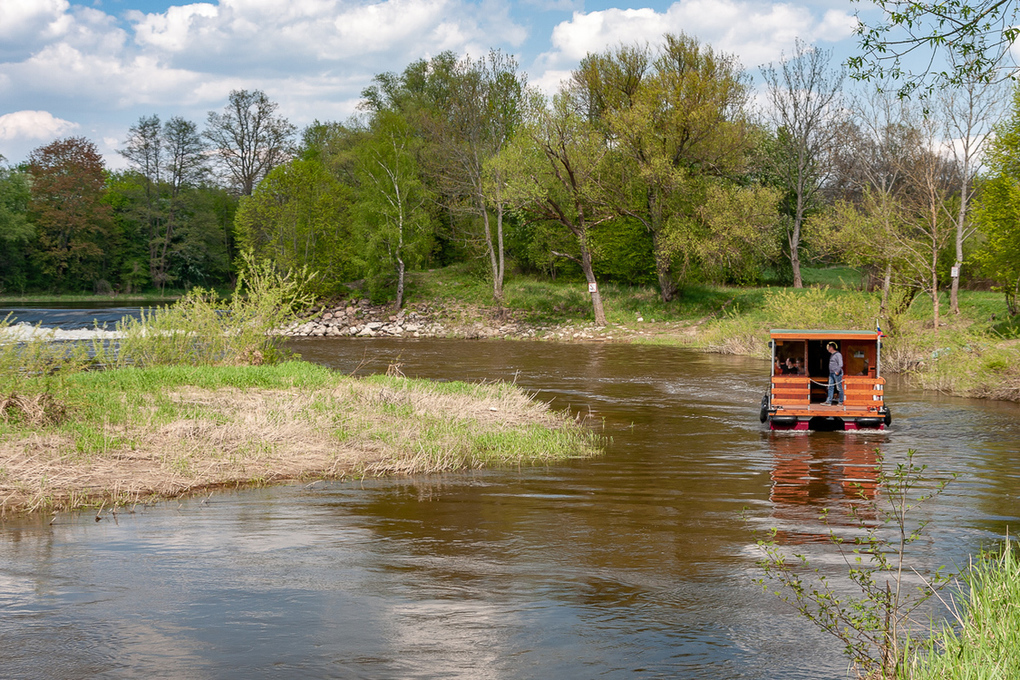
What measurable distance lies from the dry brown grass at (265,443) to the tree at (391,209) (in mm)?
33999

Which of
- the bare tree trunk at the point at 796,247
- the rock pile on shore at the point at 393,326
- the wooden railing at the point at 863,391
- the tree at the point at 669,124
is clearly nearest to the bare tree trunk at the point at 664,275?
the tree at the point at 669,124

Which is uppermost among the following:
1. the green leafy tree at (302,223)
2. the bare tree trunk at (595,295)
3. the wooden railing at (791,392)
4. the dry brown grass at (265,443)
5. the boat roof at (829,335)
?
the green leafy tree at (302,223)

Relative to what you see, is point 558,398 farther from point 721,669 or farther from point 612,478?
point 721,669

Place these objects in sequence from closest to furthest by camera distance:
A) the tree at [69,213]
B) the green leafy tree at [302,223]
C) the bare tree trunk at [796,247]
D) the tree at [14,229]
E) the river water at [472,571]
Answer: the river water at [472,571] < the bare tree trunk at [796,247] < the green leafy tree at [302,223] < the tree at [14,229] < the tree at [69,213]

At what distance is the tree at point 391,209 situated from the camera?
1988 inches

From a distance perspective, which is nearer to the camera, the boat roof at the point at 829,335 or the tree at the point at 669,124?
the boat roof at the point at 829,335

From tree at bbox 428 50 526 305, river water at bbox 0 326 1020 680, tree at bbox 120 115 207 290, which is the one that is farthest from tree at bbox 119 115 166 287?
river water at bbox 0 326 1020 680

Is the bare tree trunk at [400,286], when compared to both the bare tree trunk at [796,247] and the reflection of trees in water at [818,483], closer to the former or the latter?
the bare tree trunk at [796,247]

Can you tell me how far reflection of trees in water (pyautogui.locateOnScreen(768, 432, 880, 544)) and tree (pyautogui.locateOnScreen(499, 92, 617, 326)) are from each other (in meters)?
28.2

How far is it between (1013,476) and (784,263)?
144ft

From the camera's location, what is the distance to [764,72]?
160 ft

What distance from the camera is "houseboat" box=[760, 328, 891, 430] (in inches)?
676

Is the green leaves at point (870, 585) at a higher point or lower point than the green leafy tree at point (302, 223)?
lower

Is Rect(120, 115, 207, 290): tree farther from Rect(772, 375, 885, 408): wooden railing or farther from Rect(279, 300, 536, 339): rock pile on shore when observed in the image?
Rect(772, 375, 885, 408): wooden railing
